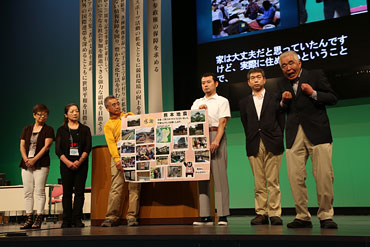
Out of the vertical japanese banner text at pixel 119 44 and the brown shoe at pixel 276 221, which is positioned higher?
the vertical japanese banner text at pixel 119 44

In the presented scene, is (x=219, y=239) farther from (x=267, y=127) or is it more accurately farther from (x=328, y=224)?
(x=267, y=127)

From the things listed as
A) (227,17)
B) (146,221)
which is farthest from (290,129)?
(227,17)

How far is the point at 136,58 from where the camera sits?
6.33 m

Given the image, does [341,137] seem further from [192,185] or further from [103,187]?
[103,187]

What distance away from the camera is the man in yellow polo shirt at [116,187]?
4.24 m

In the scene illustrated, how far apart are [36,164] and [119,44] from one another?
274 centimetres

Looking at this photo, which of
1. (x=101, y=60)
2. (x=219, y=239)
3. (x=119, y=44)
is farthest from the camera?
(x=101, y=60)

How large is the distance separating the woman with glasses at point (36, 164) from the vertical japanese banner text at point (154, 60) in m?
1.67

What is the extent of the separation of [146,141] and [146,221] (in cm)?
83

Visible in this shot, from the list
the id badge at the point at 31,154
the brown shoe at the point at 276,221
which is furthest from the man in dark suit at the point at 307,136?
the id badge at the point at 31,154

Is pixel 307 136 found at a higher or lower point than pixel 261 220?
higher

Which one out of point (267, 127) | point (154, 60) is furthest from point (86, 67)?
point (267, 127)

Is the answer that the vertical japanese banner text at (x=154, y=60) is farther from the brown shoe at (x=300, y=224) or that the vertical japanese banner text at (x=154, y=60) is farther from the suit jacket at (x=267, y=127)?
the brown shoe at (x=300, y=224)

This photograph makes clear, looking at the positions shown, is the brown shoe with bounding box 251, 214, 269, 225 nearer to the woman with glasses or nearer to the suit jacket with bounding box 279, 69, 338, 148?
the suit jacket with bounding box 279, 69, 338, 148
